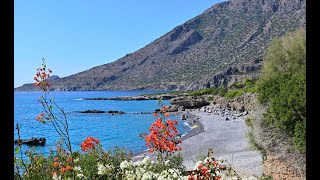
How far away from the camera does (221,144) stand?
31969 millimetres

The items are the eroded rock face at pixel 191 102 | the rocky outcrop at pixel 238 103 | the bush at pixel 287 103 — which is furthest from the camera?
the eroded rock face at pixel 191 102

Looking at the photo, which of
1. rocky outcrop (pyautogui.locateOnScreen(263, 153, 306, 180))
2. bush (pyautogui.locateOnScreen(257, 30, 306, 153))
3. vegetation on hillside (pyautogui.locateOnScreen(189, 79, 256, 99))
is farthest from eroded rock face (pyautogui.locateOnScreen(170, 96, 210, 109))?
rocky outcrop (pyautogui.locateOnScreen(263, 153, 306, 180))

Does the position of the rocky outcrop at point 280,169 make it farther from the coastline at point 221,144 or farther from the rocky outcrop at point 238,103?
the rocky outcrop at point 238,103

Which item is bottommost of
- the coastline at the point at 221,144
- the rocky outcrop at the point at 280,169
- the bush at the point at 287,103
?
the coastline at the point at 221,144

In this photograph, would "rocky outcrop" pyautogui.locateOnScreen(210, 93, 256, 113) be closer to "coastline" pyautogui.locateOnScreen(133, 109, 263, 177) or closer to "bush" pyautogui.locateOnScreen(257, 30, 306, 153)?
"coastline" pyautogui.locateOnScreen(133, 109, 263, 177)

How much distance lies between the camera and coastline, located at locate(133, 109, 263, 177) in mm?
20178

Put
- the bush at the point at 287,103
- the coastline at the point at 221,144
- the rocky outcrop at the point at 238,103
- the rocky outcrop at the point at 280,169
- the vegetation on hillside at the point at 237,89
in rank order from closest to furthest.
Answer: the bush at the point at 287,103, the rocky outcrop at the point at 280,169, the coastline at the point at 221,144, the rocky outcrop at the point at 238,103, the vegetation on hillside at the point at 237,89

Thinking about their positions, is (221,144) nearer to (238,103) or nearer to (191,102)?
(238,103)

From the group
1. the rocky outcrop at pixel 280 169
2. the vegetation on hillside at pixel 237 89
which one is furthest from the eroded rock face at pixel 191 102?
the rocky outcrop at pixel 280 169

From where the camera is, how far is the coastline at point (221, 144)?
20178 millimetres

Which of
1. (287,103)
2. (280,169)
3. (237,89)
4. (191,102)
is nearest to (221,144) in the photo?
(280,169)

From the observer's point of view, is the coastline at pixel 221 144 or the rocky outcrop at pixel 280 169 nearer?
the rocky outcrop at pixel 280 169
